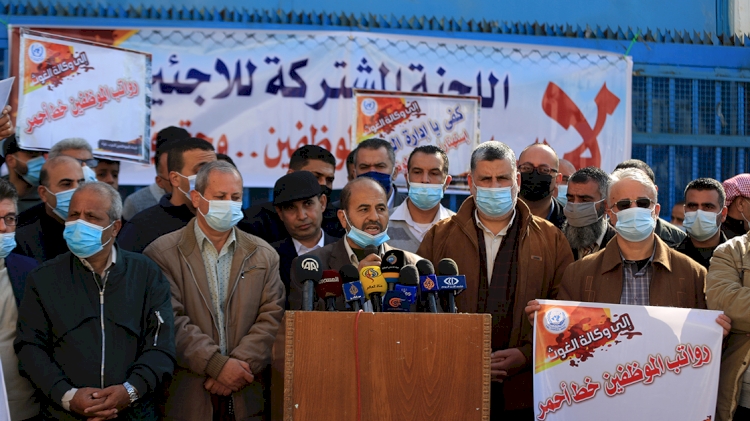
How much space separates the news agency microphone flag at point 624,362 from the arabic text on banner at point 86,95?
14.2 ft

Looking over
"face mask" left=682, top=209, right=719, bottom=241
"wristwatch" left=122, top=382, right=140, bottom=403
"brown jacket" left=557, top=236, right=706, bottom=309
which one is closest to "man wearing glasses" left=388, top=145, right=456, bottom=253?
"brown jacket" left=557, top=236, right=706, bottom=309

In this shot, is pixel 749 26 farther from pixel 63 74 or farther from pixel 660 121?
pixel 63 74

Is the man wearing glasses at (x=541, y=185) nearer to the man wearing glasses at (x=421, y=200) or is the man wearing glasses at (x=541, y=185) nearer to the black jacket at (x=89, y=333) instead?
the man wearing glasses at (x=421, y=200)

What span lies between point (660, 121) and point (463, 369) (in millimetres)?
5312

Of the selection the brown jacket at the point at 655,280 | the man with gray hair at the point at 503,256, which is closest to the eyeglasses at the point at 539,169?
the man with gray hair at the point at 503,256

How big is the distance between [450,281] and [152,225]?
2468mm

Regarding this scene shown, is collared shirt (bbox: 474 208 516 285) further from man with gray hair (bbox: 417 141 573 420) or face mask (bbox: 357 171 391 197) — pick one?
face mask (bbox: 357 171 391 197)

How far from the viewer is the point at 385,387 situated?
353cm

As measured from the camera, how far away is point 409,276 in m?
3.76

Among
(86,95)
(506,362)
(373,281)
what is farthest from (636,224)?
(86,95)

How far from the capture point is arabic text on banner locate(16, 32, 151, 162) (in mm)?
7234

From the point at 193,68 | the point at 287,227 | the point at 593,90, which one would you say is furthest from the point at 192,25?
the point at 593,90

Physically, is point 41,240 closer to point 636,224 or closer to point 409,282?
point 409,282

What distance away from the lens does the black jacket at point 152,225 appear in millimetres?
5453
